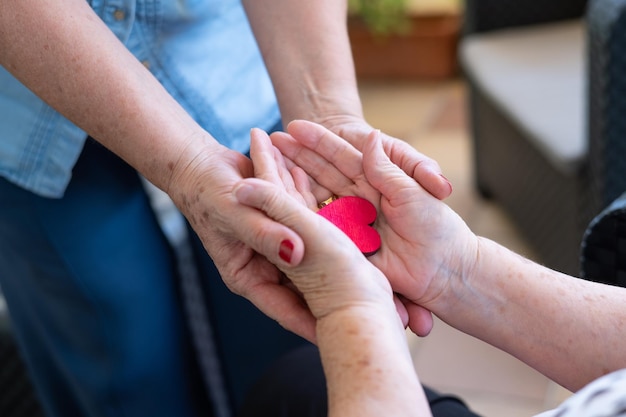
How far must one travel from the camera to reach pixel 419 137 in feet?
10.2

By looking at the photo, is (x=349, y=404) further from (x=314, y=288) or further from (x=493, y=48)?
(x=493, y=48)

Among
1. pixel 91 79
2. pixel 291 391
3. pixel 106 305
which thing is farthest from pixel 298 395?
pixel 91 79

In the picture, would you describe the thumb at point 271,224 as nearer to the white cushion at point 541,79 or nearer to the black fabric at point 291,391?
the black fabric at point 291,391

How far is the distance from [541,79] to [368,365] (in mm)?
1555

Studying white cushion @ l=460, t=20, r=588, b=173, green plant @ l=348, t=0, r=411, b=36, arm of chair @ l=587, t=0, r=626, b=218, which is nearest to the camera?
arm of chair @ l=587, t=0, r=626, b=218

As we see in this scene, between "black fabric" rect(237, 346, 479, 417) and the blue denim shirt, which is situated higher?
the blue denim shirt

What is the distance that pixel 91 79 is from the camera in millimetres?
881

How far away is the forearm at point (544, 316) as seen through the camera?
82cm

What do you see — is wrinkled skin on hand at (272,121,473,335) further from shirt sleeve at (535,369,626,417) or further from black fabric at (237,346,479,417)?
shirt sleeve at (535,369,626,417)

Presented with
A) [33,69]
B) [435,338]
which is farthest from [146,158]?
[435,338]

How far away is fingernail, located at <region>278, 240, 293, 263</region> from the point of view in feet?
2.44

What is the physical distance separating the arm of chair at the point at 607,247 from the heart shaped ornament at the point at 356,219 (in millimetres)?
260

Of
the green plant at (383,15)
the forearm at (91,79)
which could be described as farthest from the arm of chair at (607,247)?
the green plant at (383,15)

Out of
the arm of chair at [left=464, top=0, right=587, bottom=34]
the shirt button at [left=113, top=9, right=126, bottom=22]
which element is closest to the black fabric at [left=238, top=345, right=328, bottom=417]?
the shirt button at [left=113, top=9, right=126, bottom=22]
